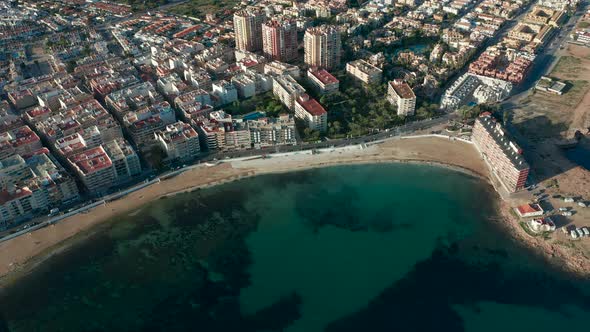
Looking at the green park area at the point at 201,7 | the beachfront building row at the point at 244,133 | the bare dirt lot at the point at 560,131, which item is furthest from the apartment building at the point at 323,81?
the green park area at the point at 201,7

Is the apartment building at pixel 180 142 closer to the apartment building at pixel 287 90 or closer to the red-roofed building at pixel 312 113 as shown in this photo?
the red-roofed building at pixel 312 113

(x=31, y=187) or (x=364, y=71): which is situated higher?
(x=364, y=71)

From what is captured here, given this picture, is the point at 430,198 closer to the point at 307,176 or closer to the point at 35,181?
the point at 307,176

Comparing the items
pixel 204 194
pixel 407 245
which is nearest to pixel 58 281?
pixel 204 194

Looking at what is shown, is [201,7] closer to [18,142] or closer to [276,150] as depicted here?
[18,142]

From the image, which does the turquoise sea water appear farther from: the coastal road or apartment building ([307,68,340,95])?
apartment building ([307,68,340,95])

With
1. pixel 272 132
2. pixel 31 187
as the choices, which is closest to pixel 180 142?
pixel 272 132
